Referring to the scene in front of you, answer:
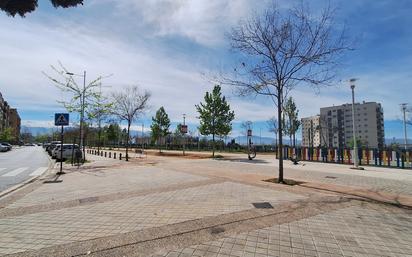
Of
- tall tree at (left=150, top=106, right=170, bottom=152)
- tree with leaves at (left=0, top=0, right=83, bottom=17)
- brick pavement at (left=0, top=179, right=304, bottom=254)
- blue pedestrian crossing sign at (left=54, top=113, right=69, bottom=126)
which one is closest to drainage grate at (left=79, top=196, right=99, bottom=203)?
brick pavement at (left=0, top=179, right=304, bottom=254)

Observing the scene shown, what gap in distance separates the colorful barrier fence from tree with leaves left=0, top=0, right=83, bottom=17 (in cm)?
1980

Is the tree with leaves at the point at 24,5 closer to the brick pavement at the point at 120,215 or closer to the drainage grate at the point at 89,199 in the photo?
the brick pavement at the point at 120,215

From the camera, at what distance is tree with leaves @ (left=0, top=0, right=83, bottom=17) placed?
4.87m

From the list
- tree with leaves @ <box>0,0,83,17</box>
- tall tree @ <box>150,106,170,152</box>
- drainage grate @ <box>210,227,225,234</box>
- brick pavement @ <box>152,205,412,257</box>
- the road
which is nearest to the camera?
brick pavement @ <box>152,205,412,257</box>

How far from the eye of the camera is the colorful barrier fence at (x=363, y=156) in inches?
727

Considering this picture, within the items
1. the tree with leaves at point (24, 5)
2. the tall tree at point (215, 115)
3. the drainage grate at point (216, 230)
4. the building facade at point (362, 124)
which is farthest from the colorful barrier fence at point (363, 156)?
the building facade at point (362, 124)

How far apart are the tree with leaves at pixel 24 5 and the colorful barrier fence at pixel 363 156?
1980 cm

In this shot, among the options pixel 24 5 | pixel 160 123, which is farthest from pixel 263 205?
pixel 160 123

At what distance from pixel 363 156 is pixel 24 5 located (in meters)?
21.8

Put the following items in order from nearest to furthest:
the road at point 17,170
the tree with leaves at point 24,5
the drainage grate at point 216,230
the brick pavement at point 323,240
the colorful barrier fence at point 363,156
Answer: the brick pavement at point 323,240, the tree with leaves at point 24,5, the drainage grate at point 216,230, the road at point 17,170, the colorful barrier fence at point 363,156

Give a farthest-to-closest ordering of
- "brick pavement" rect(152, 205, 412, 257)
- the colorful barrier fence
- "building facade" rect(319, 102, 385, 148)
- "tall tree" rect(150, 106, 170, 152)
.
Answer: "building facade" rect(319, 102, 385, 148) → "tall tree" rect(150, 106, 170, 152) → the colorful barrier fence → "brick pavement" rect(152, 205, 412, 257)

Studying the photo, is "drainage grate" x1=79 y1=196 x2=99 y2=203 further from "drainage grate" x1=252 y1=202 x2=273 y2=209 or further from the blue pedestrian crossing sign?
the blue pedestrian crossing sign

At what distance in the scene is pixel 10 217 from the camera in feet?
21.0

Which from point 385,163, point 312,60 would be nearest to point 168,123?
point 385,163
